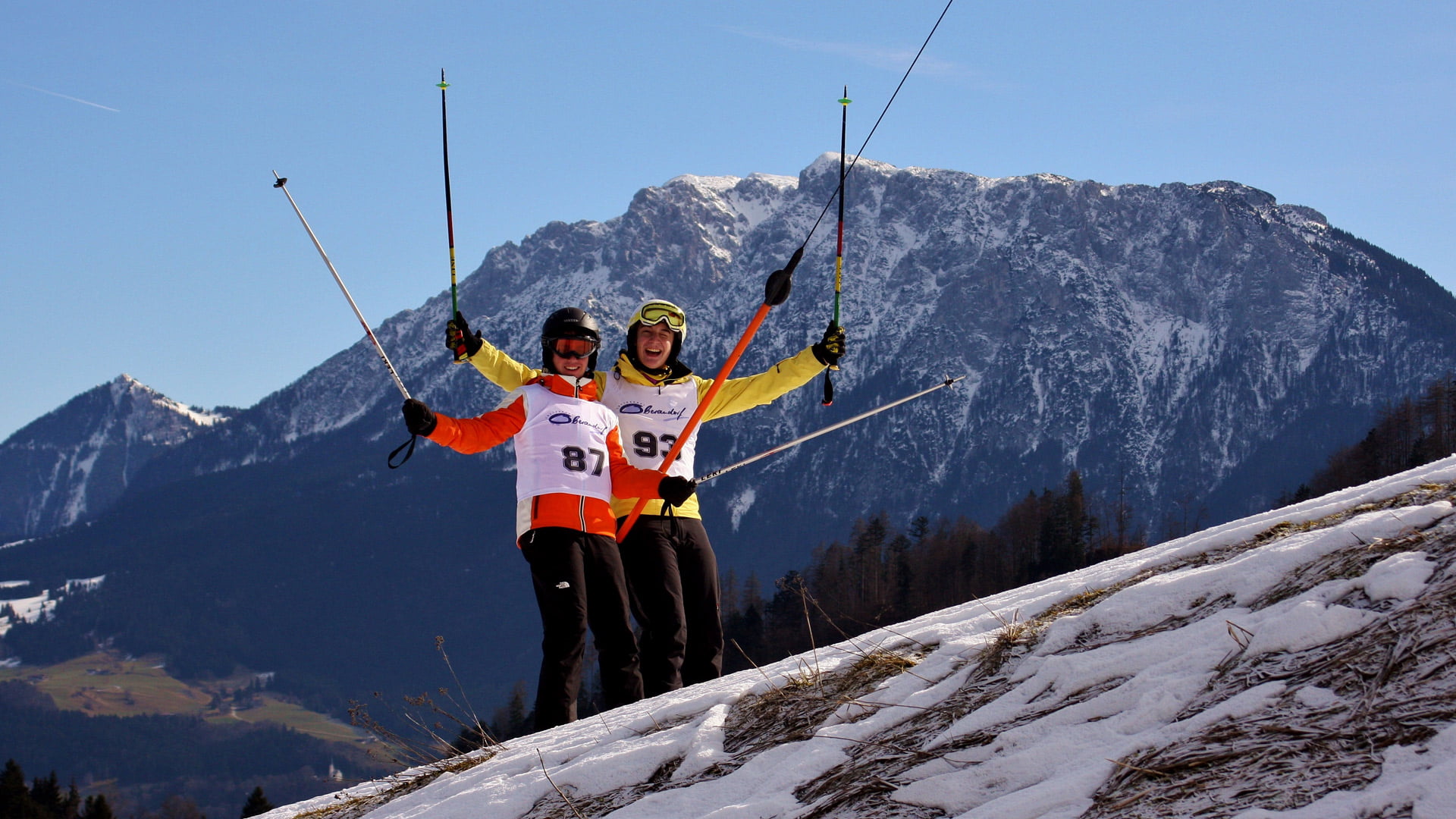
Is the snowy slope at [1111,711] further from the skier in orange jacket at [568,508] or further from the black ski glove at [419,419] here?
the black ski glove at [419,419]

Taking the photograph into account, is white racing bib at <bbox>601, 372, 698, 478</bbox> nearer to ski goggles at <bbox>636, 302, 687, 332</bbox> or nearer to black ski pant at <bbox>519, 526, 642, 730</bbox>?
ski goggles at <bbox>636, 302, 687, 332</bbox>

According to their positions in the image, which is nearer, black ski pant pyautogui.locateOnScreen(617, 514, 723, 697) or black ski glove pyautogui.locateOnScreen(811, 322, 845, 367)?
black ski pant pyautogui.locateOnScreen(617, 514, 723, 697)

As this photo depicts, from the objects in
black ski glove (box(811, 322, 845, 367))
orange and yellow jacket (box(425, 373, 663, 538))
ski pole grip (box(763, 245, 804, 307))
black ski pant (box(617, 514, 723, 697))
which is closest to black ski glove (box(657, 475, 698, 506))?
orange and yellow jacket (box(425, 373, 663, 538))

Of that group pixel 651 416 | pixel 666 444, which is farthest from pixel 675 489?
pixel 651 416

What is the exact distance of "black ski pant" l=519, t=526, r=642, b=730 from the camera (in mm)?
6844

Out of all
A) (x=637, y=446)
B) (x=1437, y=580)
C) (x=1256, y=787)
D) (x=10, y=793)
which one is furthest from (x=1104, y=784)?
(x=10, y=793)

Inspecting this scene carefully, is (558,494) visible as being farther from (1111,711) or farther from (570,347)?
(1111,711)

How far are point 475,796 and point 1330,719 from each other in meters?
3.53

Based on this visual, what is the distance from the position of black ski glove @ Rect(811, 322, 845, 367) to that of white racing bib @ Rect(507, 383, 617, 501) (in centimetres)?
183

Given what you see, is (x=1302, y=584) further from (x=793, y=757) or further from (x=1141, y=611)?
(x=793, y=757)

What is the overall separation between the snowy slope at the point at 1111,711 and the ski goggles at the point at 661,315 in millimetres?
3145

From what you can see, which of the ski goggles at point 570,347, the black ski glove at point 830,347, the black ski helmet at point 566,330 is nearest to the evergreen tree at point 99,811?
the black ski helmet at point 566,330

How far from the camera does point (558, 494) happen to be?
721cm

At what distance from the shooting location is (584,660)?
7594 mm
